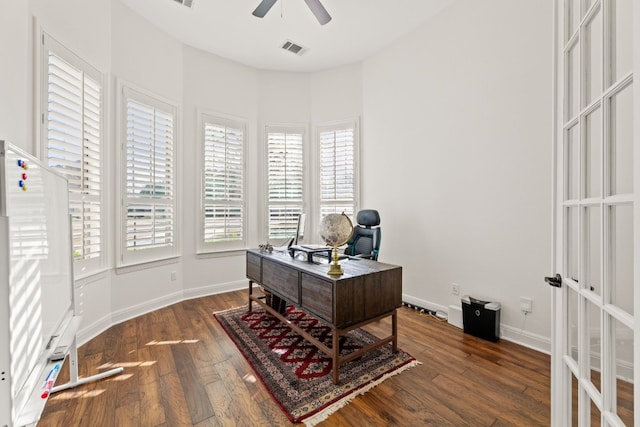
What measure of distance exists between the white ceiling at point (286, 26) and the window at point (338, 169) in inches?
43.3

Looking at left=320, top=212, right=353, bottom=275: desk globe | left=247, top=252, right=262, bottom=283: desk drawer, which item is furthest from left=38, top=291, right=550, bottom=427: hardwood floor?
left=320, top=212, right=353, bottom=275: desk globe

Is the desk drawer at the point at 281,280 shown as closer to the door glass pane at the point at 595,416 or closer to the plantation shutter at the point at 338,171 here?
the door glass pane at the point at 595,416

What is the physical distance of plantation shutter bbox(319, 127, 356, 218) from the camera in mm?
4359

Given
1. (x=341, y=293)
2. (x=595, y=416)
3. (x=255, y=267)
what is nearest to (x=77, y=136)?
(x=255, y=267)

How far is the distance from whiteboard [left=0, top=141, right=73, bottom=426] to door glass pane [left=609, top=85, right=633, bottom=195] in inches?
71.8

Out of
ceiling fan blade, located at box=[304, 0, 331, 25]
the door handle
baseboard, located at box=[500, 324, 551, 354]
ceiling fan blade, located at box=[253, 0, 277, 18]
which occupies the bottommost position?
baseboard, located at box=[500, 324, 551, 354]

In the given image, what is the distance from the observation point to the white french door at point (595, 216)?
29.8 inches

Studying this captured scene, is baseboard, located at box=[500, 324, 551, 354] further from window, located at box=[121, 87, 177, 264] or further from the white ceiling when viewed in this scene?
window, located at box=[121, 87, 177, 264]

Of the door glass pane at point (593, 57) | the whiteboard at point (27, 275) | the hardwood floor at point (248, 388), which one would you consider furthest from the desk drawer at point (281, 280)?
the door glass pane at point (593, 57)

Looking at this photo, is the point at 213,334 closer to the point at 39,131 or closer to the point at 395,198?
the point at 39,131

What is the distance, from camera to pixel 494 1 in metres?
2.69

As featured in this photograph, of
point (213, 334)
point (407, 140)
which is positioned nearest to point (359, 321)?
point (213, 334)

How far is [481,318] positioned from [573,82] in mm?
2153

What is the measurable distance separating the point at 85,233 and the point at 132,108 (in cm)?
152
